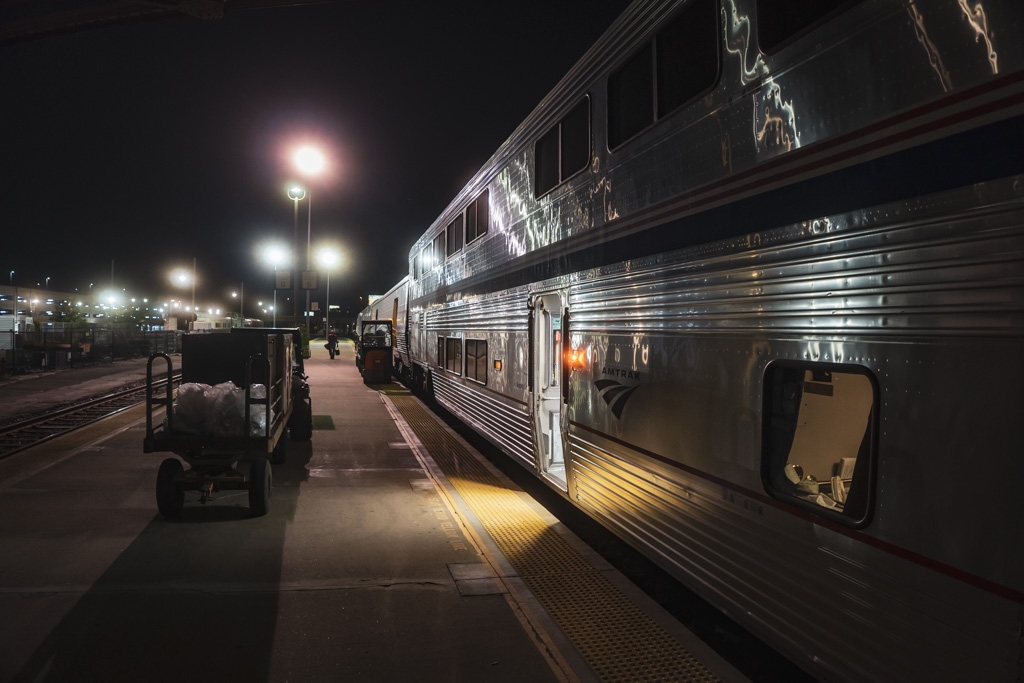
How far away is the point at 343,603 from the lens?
4598mm

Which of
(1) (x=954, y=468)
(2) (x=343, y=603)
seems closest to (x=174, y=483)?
(2) (x=343, y=603)

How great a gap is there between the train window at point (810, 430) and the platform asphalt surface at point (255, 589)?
1.57 meters

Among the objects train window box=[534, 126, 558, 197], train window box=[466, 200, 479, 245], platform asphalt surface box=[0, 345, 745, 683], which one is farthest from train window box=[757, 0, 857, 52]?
train window box=[466, 200, 479, 245]

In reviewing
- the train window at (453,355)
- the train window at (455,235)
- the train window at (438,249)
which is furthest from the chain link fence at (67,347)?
the train window at (455,235)

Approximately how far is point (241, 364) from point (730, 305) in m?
5.81

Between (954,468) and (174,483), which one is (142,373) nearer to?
(174,483)

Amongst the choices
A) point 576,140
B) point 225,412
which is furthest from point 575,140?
point 225,412

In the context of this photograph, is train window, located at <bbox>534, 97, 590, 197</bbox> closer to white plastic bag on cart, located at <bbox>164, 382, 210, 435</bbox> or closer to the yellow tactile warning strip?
the yellow tactile warning strip

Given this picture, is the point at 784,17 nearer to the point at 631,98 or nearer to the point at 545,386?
the point at 631,98

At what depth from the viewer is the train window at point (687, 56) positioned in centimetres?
407

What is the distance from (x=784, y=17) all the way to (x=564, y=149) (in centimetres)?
309

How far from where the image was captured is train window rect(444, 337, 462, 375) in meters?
11.6

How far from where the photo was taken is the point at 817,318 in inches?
121

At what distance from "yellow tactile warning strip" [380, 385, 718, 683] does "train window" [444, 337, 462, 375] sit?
151 inches
